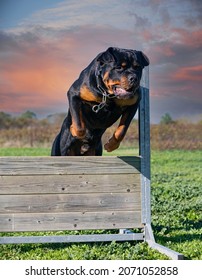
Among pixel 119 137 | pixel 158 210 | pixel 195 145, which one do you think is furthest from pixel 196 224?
pixel 195 145

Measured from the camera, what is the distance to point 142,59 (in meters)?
4.96

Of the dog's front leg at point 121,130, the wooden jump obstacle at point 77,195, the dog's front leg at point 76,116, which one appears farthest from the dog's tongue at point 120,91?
the wooden jump obstacle at point 77,195

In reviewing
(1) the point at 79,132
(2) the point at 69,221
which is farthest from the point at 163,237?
(1) the point at 79,132

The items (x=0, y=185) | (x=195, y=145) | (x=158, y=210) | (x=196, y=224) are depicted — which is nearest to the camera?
(x=0, y=185)

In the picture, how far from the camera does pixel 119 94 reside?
4.73 meters

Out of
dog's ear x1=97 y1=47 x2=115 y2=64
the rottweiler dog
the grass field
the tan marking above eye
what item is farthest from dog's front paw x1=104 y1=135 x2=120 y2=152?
the grass field

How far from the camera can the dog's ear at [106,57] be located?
4.79 metres

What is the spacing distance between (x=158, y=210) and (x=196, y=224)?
0.95 metres

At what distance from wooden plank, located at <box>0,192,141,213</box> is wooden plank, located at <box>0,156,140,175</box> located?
202 millimetres

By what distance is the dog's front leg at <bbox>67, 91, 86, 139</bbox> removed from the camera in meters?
4.98

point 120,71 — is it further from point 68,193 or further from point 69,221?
point 69,221

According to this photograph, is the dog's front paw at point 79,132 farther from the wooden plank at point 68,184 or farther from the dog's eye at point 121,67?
the dog's eye at point 121,67

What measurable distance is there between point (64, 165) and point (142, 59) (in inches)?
43.7
